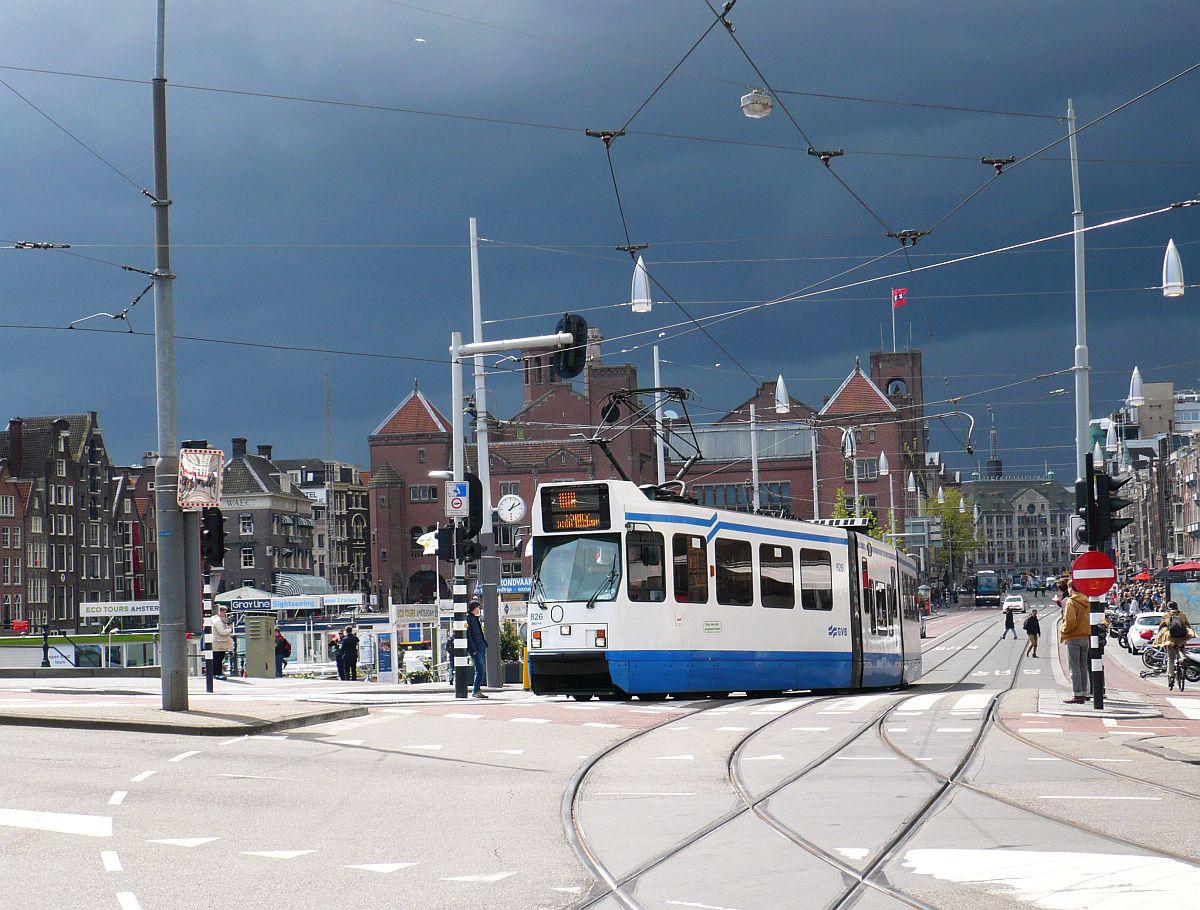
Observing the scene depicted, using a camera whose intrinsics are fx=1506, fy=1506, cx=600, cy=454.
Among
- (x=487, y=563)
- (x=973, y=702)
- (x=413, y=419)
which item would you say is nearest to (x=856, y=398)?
(x=413, y=419)

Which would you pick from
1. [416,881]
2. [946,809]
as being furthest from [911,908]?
[946,809]

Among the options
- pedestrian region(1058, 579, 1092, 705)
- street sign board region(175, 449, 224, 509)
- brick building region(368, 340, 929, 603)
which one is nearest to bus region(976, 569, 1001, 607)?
brick building region(368, 340, 929, 603)

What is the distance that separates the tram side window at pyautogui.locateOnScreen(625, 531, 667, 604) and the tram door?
562cm

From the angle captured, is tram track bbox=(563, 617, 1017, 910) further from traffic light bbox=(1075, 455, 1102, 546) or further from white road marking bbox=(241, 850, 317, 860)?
traffic light bbox=(1075, 455, 1102, 546)

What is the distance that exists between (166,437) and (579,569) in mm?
6397

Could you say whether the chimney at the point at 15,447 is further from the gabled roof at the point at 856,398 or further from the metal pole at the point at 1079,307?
the metal pole at the point at 1079,307

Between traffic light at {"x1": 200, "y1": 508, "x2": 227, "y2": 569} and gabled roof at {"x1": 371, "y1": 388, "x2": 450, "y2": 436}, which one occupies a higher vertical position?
gabled roof at {"x1": 371, "y1": 388, "x2": 450, "y2": 436}

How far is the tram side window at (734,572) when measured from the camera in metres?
22.4

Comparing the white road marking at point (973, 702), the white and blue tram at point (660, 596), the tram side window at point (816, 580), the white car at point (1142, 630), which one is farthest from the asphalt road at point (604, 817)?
the white car at point (1142, 630)

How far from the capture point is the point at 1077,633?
20.1 m

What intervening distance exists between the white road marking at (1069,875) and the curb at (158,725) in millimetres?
9362

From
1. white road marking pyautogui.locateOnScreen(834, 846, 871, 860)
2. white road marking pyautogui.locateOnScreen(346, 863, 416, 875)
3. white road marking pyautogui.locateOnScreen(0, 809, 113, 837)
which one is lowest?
white road marking pyautogui.locateOnScreen(834, 846, 871, 860)

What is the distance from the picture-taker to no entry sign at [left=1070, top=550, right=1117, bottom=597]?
64.1 feet

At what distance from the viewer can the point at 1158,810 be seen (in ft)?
33.8
